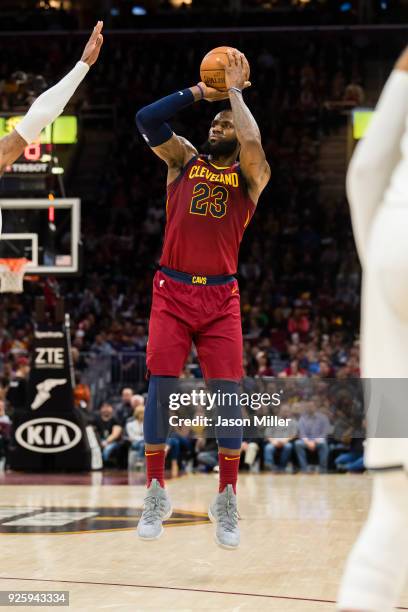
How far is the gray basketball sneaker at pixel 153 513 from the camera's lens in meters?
5.83

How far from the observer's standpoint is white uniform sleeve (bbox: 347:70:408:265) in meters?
2.93

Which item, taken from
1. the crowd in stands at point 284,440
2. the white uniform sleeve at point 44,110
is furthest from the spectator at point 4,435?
the white uniform sleeve at point 44,110

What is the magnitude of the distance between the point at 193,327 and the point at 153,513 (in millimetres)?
1099

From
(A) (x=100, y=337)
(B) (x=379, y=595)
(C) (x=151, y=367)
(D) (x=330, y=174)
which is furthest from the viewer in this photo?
(D) (x=330, y=174)

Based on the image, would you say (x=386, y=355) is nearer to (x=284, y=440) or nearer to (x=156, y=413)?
(x=156, y=413)

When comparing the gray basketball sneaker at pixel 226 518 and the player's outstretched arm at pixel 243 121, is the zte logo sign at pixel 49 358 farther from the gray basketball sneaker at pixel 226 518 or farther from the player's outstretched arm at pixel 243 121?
the player's outstretched arm at pixel 243 121

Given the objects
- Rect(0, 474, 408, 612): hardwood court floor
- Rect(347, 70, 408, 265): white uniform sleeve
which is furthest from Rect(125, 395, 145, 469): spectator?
Rect(347, 70, 408, 265): white uniform sleeve

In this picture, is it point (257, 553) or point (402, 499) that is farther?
point (257, 553)

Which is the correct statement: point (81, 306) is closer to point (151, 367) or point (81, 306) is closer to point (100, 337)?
point (100, 337)

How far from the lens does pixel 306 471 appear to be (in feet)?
48.8

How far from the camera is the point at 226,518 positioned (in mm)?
6016

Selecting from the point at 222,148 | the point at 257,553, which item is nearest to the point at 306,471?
the point at 257,553

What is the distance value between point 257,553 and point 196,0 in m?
21.2
